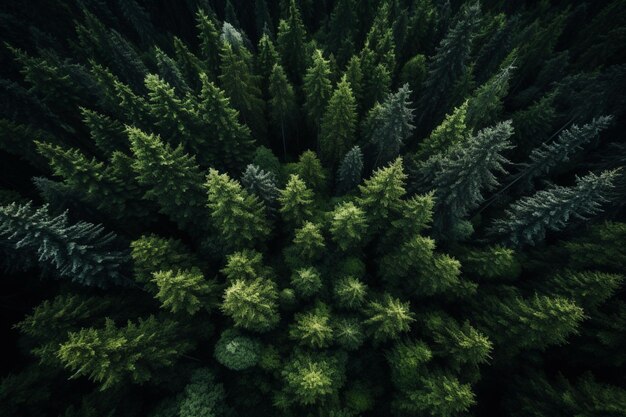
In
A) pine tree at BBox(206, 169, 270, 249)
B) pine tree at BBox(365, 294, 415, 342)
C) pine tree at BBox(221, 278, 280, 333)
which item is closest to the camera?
pine tree at BBox(221, 278, 280, 333)

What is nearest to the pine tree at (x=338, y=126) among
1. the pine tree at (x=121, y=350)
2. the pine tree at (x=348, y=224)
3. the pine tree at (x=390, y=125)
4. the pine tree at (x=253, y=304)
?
the pine tree at (x=390, y=125)

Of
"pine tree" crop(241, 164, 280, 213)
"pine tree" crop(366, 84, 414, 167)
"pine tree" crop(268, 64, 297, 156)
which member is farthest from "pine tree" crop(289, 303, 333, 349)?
"pine tree" crop(268, 64, 297, 156)

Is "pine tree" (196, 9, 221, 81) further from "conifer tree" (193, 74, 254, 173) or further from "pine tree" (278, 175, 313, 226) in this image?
"pine tree" (278, 175, 313, 226)

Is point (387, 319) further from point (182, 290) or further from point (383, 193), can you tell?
point (182, 290)

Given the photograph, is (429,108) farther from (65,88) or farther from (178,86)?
(65,88)

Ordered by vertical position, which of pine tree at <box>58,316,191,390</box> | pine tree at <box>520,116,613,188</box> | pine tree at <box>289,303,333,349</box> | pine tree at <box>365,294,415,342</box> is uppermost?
pine tree at <box>520,116,613,188</box>

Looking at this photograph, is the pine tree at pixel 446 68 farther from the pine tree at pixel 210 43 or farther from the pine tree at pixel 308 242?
the pine tree at pixel 210 43

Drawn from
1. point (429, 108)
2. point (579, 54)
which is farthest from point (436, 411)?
point (579, 54)
